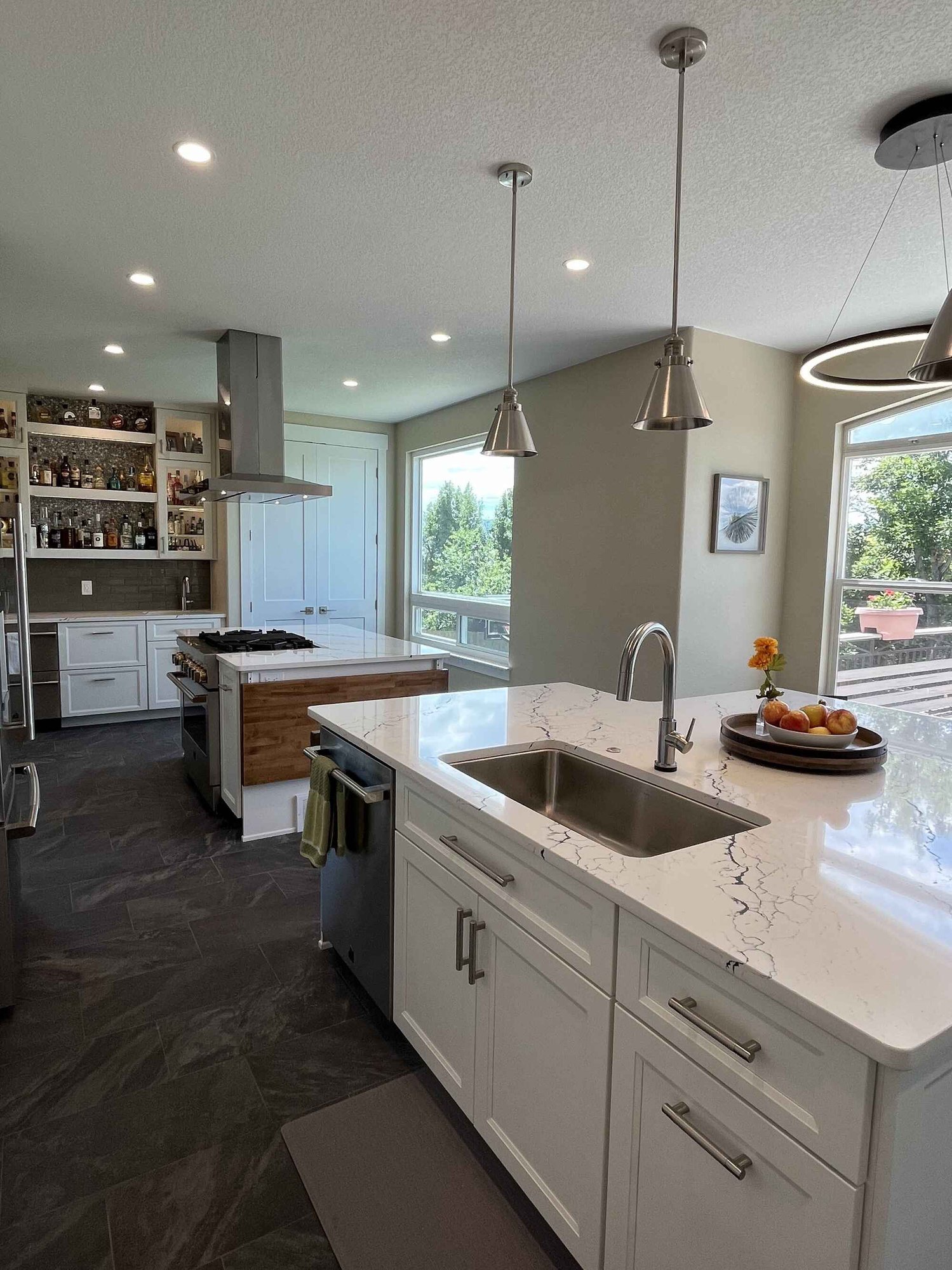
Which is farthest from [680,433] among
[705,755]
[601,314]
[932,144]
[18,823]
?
[18,823]

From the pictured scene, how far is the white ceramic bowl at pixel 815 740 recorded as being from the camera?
5.72 feet

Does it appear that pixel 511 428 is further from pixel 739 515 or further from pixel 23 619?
pixel 739 515

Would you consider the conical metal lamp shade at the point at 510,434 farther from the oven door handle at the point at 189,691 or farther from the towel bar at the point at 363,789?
the oven door handle at the point at 189,691

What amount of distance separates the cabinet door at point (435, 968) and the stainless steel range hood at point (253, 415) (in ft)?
9.00

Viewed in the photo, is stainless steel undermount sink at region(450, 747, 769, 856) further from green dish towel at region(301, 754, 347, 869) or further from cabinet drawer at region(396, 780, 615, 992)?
green dish towel at region(301, 754, 347, 869)

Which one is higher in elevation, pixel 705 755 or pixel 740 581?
pixel 740 581

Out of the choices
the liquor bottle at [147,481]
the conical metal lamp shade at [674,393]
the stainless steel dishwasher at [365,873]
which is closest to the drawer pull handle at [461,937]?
the stainless steel dishwasher at [365,873]

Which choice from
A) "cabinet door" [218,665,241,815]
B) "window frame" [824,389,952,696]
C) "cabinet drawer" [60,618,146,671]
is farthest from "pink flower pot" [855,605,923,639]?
"cabinet drawer" [60,618,146,671]

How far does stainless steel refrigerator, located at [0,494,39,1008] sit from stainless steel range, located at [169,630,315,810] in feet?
3.60

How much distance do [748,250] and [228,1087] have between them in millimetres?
3310

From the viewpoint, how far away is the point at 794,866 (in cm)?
123

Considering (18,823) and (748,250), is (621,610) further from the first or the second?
(18,823)

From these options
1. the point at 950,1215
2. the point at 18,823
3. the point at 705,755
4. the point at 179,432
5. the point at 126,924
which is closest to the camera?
the point at 950,1215

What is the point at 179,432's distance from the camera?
6.27 meters
